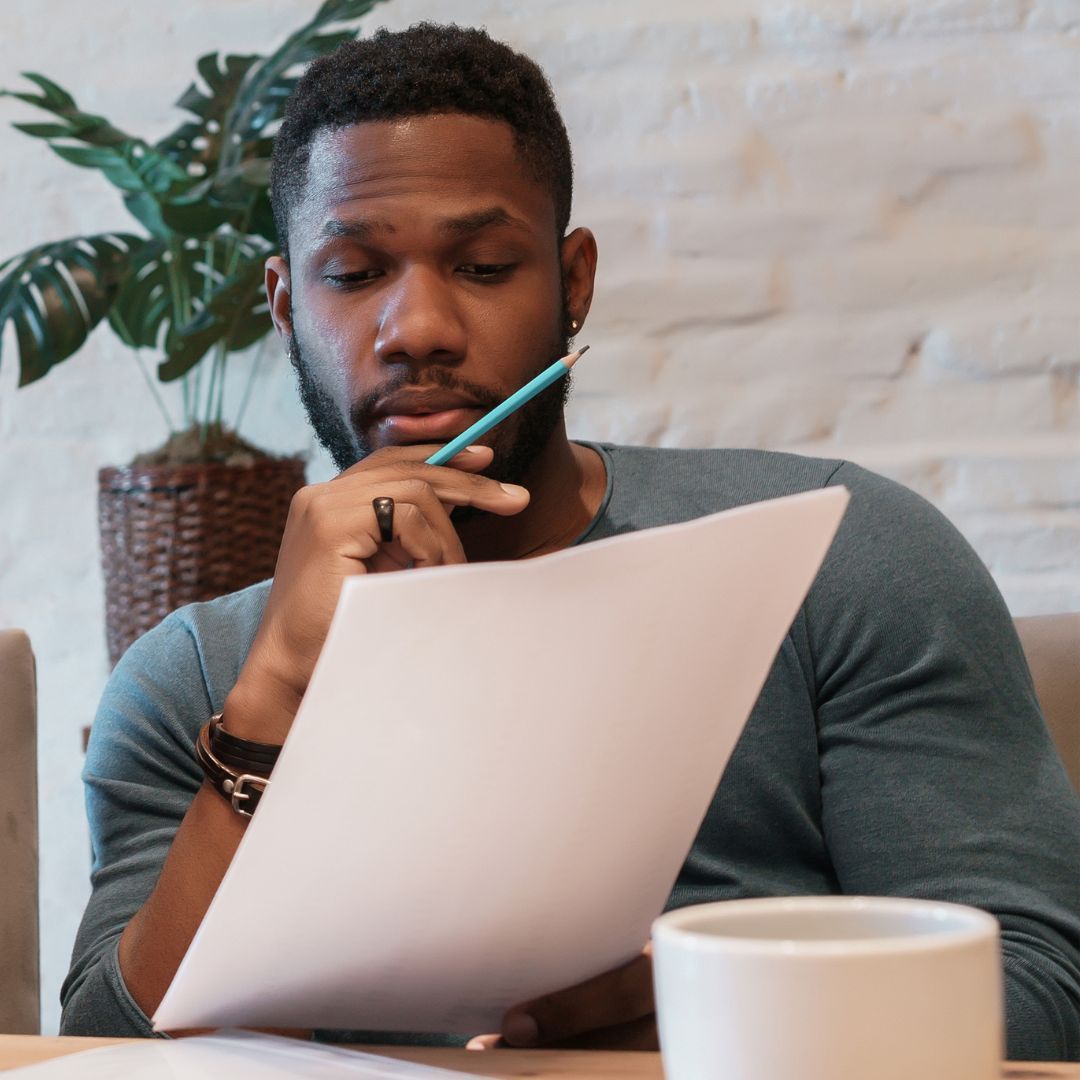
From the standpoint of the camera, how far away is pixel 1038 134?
1.61 m

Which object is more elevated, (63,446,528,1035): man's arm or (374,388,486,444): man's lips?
(374,388,486,444): man's lips

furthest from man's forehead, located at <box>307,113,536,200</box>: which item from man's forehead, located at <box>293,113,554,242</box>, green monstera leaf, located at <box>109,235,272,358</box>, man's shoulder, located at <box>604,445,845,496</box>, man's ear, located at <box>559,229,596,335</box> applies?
green monstera leaf, located at <box>109,235,272,358</box>

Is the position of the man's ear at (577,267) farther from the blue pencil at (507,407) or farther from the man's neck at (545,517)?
the blue pencil at (507,407)

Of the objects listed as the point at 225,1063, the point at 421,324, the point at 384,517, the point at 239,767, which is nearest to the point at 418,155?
the point at 421,324

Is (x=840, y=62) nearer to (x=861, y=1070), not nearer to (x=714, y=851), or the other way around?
(x=714, y=851)

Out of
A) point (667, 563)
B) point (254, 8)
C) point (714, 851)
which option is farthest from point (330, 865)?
point (254, 8)

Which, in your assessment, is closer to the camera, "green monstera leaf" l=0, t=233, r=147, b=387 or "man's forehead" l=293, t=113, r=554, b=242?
"man's forehead" l=293, t=113, r=554, b=242

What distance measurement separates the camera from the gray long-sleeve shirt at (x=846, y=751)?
798 mm

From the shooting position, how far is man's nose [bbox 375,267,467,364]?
3.09 feet

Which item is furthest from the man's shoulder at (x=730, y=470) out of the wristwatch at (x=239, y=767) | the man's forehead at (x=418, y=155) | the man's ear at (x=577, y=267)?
the wristwatch at (x=239, y=767)

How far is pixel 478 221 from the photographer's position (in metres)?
0.99

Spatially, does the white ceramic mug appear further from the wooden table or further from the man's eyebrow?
the man's eyebrow

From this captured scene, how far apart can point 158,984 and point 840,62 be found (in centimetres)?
132

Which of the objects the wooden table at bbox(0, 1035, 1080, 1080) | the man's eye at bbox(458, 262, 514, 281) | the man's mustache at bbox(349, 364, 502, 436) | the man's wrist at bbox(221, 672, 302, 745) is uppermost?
the man's eye at bbox(458, 262, 514, 281)
